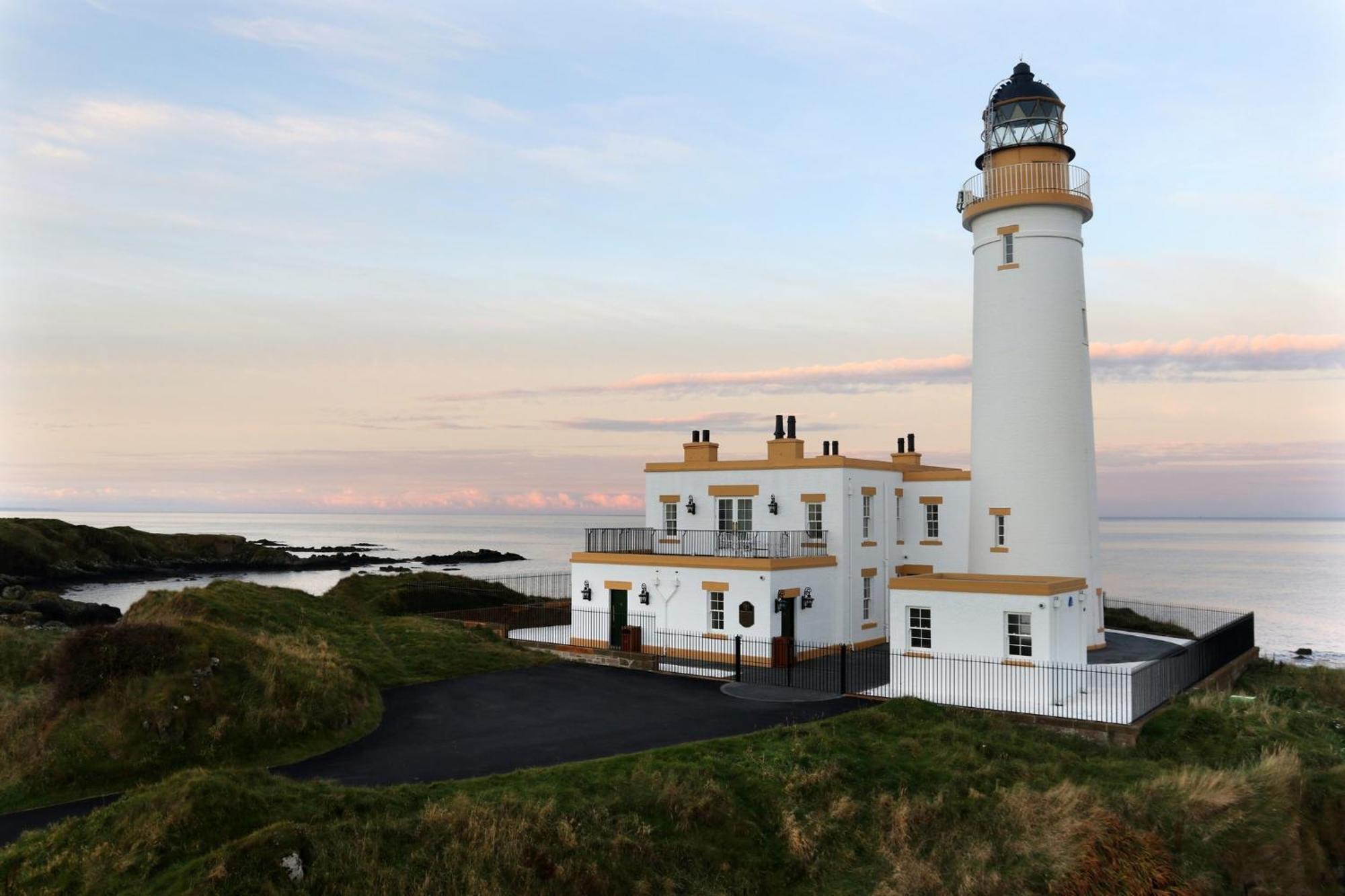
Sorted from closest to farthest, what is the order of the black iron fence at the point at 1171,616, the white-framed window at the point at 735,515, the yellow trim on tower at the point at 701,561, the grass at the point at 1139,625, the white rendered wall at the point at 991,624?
the white rendered wall at the point at 991,624 < the yellow trim on tower at the point at 701,561 < the white-framed window at the point at 735,515 < the grass at the point at 1139,625 < the black iron fence at the point at 1171,616

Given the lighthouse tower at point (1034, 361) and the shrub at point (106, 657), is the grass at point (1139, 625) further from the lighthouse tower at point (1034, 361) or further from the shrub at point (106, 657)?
the shrub at point (106, 657)

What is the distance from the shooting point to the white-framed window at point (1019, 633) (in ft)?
65.6

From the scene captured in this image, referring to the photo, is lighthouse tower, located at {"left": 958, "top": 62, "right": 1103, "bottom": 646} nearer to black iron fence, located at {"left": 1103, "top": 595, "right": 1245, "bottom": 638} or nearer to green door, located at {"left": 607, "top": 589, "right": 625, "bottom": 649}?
green door, located at {"left": 607, "top": 589, "right": 625, "bottom": 649}

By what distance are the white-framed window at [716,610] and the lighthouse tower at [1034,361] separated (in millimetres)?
7384

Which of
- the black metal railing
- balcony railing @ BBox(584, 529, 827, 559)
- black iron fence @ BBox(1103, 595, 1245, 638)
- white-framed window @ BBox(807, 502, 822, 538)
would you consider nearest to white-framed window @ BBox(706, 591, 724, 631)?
balcony railing @ BBox(584, 529, 827, 559)

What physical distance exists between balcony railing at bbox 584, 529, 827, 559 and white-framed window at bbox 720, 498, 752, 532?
40 cm

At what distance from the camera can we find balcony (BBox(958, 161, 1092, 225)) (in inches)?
975

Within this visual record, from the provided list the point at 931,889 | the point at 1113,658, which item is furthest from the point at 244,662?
the point at 1113,658

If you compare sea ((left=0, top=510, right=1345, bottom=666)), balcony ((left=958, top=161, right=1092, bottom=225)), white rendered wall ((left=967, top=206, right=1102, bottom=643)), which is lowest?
sea ((left=0, top=510, right=1345, bottom=666))

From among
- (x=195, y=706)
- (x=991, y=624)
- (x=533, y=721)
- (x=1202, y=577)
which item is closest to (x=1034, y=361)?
(x=991, y=624)

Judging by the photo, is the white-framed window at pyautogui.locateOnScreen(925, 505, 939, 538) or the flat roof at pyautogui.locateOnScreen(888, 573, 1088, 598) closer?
the flat roof at pyautogui.locateOnScreen(888, 573, 1088, 598)

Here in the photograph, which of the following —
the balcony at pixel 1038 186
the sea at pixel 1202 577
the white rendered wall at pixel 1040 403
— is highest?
the balcony at pixel 1038 186

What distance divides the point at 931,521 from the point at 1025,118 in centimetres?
1167

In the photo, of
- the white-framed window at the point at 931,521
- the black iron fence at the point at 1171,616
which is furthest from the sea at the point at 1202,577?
the white-framed window at the point at 931,521
